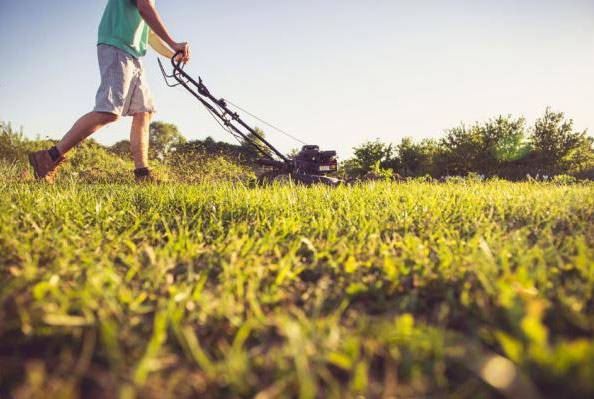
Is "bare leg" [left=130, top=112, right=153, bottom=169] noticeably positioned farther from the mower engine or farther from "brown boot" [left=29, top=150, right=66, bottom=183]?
the mower engine

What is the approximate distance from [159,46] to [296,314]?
4448 millimetres

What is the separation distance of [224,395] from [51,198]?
2.06 m

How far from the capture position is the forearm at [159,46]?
167 inches

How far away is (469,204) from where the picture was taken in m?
2.21

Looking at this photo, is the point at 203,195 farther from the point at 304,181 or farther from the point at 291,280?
the point at 304,181

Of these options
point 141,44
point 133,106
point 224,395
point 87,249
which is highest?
point 141,44

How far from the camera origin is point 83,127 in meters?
3.16

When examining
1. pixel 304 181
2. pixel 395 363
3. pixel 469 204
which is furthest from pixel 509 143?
pixel 395 363

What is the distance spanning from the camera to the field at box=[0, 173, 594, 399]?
0.66 metres

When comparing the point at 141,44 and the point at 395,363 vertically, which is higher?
the point at 141,44

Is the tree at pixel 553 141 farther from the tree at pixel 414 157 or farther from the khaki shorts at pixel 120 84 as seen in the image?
the khaki shorts at pixel 120 84

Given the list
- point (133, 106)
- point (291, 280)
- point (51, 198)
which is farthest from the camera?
point (133, 106)

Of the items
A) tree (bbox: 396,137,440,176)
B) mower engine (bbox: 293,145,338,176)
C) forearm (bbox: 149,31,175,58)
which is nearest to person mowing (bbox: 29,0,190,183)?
forearm (bbox: 149,31,175,58)

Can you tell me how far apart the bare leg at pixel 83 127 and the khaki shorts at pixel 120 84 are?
66 millimetres
